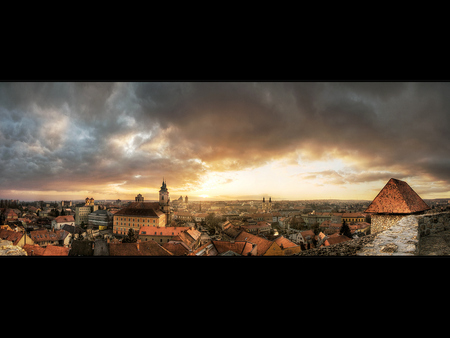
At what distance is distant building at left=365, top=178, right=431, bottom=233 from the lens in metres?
2.63

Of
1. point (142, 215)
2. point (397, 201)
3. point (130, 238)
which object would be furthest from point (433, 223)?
point (130, 238)

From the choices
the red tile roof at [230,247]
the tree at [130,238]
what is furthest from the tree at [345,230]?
the tree at [130,238]

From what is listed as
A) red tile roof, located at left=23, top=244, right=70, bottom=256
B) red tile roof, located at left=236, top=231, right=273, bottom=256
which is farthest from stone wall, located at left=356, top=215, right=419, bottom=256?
red tile roof, located at left=23, top=244, right=70, bottom=256

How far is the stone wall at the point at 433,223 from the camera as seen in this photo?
2.34 m

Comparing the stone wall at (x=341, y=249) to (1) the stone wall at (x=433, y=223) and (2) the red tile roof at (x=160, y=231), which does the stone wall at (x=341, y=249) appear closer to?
(1) the stone wall at (x=433, y=223)

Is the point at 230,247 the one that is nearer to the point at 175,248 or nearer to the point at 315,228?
the point at 175,248

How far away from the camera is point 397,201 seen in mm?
2805

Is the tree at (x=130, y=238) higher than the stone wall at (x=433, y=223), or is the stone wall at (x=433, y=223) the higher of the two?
the stone wall at (x=433, y=223)

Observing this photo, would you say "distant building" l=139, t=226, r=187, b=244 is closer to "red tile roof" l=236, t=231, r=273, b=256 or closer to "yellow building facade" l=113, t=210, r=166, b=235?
"yellow building facade" l=113, t=210, r=166, b=235
